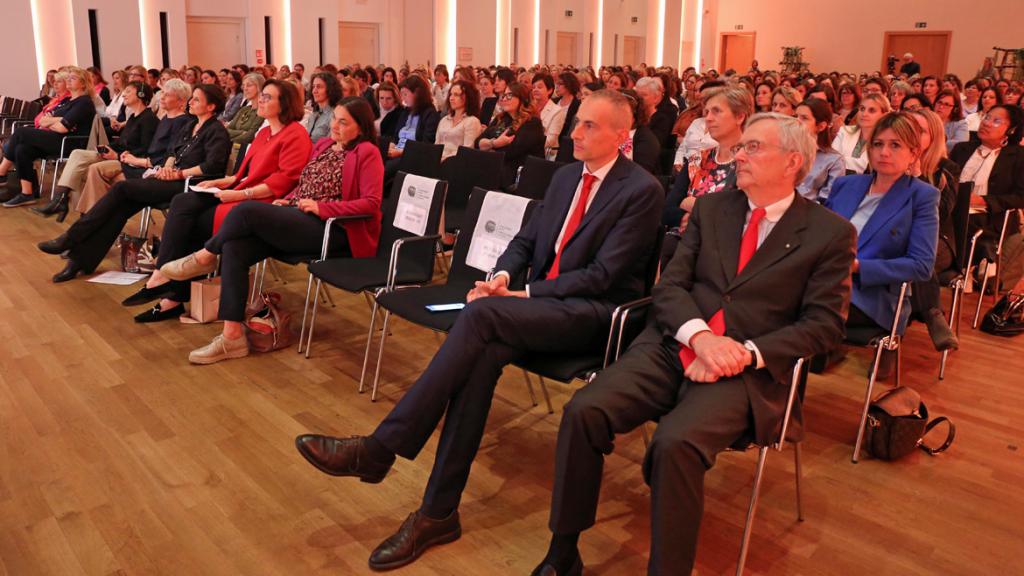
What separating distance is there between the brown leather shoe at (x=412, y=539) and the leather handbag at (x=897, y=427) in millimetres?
1773

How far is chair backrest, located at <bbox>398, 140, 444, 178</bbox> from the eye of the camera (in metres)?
5.22

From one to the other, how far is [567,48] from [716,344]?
20109 mm

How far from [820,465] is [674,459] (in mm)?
1359

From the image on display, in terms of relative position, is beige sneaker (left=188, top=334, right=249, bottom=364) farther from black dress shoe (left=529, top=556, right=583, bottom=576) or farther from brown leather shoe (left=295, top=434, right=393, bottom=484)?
black dress shoe (left=529, top=556, right=583, bottom=576)

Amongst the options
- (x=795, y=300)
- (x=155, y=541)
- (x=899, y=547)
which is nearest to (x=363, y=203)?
(x=155, y=541)

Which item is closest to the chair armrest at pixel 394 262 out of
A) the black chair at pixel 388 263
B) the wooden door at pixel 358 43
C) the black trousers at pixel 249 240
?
the black chair at pixel 388 263

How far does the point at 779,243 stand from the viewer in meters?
2.47

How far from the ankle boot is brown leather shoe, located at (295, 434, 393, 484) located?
561 cm

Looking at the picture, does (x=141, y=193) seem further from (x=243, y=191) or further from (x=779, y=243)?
(x=779, y=243)

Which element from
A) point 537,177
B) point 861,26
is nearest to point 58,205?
point 537,177

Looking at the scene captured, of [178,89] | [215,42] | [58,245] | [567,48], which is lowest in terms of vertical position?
[58,245]

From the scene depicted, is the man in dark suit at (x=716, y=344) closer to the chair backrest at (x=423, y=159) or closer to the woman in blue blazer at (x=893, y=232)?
the woman in blue blazer at (x=893, y=232)

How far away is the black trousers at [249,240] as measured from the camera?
13.4 ft

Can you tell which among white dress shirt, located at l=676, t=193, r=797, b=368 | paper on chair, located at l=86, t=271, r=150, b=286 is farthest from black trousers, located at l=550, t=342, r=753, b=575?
paper on chair, located at l=86, t=271, r=150, b=286
